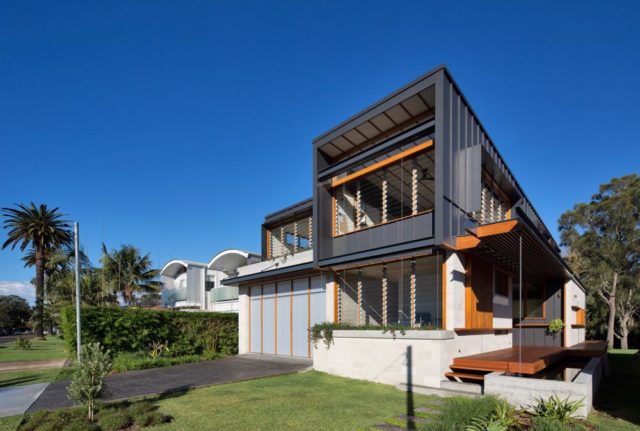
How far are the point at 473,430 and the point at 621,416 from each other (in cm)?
413

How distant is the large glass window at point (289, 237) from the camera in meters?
17.6

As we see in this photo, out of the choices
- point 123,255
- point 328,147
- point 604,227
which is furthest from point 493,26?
point 604,227

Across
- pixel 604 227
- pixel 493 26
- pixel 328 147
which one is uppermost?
pixel 493 26

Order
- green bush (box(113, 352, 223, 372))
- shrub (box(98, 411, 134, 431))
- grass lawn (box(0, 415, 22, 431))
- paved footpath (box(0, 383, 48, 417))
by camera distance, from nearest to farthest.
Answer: shrub (box(98, 411, 134, 431)) < grass lawn (box(0, 415, 22, 431)) < paved footpath (box(0, 383, 48, 417)) < green bush (box(113, 352, 223, 372))

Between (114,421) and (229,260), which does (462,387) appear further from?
(229,260)

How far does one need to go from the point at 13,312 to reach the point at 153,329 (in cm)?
7691

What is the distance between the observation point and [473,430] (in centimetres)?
524

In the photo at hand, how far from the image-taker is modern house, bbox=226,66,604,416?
9602 millimetres

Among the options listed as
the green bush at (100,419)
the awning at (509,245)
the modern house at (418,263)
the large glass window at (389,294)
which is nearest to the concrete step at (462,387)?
the modern house at (418,263)

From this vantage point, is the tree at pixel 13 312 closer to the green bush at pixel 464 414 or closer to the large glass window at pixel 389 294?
the large glass window at pixel 389 294

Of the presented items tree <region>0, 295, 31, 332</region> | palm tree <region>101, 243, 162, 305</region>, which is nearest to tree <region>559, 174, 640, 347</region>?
palm tree <region>101, 243, 162, 305</region>

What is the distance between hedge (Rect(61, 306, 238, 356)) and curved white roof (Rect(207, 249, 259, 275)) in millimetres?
12563

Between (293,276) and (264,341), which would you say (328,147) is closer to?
(293,276)

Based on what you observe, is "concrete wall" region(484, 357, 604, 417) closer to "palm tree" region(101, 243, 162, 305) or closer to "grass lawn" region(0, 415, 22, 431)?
"grass lawn" region(0, 415, 22, 431)
